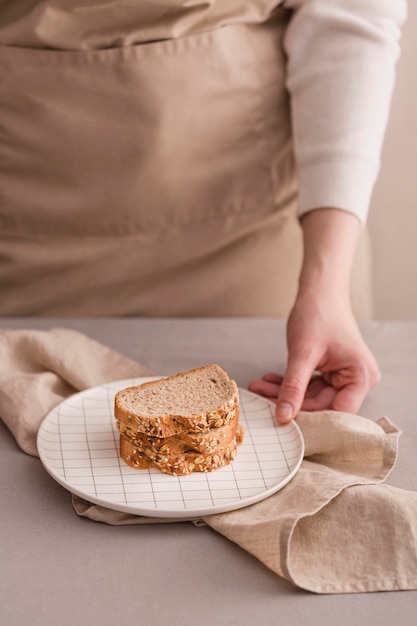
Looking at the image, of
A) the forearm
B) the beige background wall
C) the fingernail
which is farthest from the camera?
the beige background wall

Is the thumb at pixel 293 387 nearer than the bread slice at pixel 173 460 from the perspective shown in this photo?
No

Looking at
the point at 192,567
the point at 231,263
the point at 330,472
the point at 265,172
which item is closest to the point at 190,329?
the point at 231,263

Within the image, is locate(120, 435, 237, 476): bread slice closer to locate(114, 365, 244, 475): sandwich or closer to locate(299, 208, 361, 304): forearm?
locate(114, 365, 244, 475): sandwich

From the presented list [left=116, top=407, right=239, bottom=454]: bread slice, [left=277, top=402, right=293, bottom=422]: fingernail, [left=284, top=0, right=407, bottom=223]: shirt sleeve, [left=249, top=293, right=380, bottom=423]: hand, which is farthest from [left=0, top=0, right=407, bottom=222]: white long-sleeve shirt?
[left=116, top=407, right=239, bottom=454]: bread slice

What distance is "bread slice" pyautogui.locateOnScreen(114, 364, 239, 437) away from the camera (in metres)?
0.82

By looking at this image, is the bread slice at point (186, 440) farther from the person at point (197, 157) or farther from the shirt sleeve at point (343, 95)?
the shirt sleeve at point (343, 95)

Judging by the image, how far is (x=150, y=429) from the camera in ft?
2.66

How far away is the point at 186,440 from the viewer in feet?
2.70

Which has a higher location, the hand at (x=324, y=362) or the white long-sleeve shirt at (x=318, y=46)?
the white long-sleeve shirt at (x=318, y=46)

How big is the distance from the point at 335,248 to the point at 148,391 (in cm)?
42

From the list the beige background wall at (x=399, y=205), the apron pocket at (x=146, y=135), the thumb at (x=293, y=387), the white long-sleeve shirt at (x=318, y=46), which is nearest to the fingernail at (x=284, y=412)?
the thumb at (x=293, y=387)

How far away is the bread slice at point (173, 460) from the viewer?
811 millimetres

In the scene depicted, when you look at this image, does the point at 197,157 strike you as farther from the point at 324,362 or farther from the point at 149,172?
the point at 324,362

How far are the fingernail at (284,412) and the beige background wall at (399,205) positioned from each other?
3.89ft
